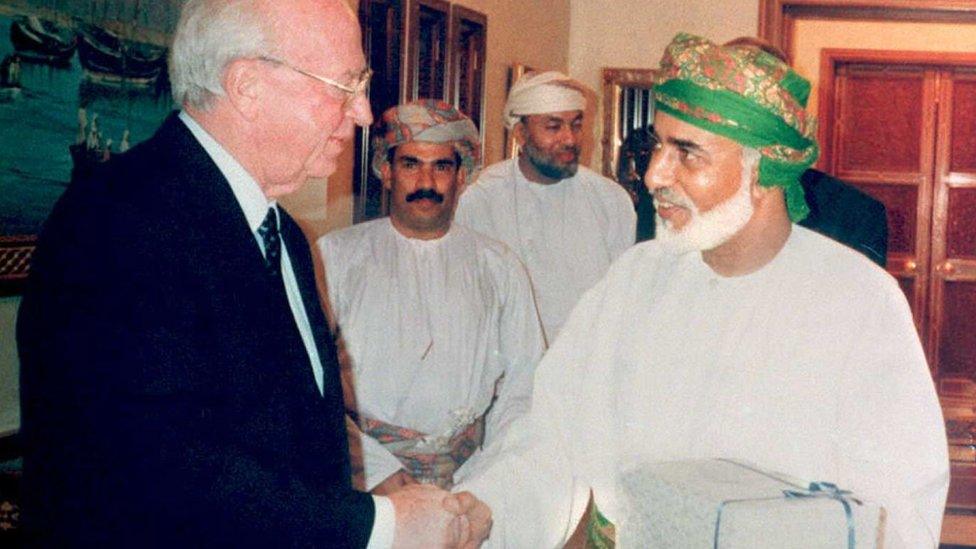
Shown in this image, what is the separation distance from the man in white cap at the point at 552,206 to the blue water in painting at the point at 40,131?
217 centimetres

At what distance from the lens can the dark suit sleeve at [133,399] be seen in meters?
1.45

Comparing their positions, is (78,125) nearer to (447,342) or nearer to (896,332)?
(447,342)

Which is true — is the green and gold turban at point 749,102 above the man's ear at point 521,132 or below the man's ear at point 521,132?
below

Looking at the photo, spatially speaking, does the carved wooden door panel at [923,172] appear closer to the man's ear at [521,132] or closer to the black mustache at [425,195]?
the man's ear at [521,132]

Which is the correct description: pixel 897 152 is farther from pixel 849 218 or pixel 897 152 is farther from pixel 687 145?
pixel 687 145

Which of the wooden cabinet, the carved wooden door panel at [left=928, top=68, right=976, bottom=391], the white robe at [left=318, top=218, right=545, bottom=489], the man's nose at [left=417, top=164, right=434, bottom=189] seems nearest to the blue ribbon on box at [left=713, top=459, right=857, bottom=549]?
the white robe at [left=318, top=218, right=545, bottom=489]

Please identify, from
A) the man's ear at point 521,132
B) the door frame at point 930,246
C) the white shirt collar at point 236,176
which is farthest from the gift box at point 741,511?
the door frame at point 930,246

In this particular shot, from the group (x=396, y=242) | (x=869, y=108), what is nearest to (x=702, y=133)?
(x=396, y=242)

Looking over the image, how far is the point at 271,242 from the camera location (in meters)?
1.78

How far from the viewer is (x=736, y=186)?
78.6 inches

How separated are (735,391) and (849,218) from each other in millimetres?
1408

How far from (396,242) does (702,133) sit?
163cm

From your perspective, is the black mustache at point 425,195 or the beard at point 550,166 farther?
the beard at point 550,166

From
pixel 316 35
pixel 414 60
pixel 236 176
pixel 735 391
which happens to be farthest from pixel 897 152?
pixel 236 176
